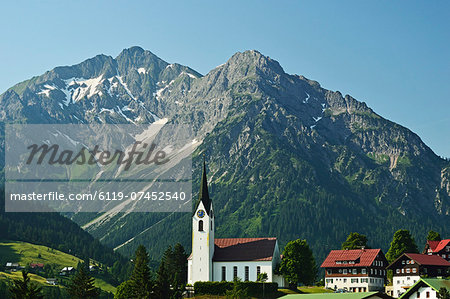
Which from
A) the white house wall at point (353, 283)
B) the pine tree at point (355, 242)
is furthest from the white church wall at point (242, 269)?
the pine tree at point (355, 242)

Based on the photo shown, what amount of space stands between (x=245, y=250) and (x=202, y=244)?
10.1 m

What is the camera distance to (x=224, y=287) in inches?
5507

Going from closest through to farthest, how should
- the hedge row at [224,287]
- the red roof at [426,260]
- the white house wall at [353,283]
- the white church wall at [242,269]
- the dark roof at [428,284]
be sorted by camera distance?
the dark roof at [428,284], the hedge row at [224,287], the white church wall at [242,269], the red roof at [426,260], the white house wall at [353,283]

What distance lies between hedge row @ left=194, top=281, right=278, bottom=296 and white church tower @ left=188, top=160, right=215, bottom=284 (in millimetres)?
9666

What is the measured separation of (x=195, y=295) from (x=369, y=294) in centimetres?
4229

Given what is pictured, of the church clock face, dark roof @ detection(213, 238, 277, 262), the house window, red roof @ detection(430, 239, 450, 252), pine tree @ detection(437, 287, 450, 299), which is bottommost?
pine tree @ detection(437, 287, 450, 299)

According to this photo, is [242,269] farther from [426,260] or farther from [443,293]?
[443,293]

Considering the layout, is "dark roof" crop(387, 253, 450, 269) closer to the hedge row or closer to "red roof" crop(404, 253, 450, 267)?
"red roof" crop(404, 253, 450, 267)

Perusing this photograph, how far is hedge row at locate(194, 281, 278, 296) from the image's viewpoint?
139 m

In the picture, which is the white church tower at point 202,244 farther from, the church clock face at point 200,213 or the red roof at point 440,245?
the red roof at point 440,245

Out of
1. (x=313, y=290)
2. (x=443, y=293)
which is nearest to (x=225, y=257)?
(x=313, y=290)

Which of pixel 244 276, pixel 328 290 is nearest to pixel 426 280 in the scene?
pixel 328 290

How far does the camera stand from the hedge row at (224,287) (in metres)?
139

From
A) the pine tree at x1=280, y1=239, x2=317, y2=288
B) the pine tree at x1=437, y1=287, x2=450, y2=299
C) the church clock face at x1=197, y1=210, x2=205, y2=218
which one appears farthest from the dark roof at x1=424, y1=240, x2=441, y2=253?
the pine tree at x1=437, y1=287, x2=450, y2=299
